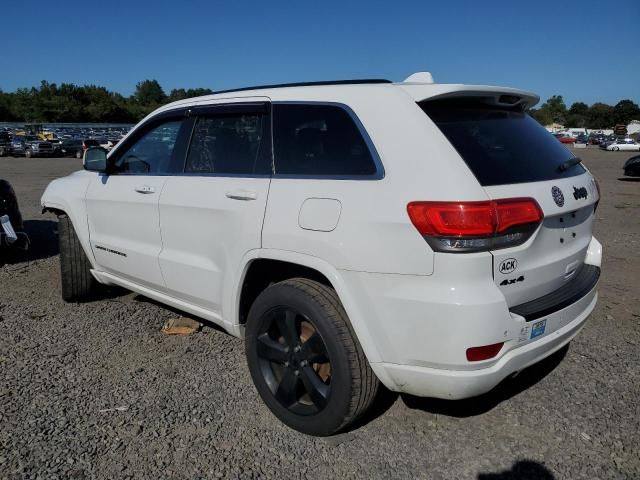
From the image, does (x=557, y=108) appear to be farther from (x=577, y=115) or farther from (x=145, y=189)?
(x=145, y=189)

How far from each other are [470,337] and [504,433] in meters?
0.93

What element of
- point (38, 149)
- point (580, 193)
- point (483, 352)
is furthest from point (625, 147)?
point (483, 352)

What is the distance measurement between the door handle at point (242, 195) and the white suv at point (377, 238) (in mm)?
20

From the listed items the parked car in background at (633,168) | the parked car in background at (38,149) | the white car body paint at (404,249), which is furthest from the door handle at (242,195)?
the parked car in background at (38,149)

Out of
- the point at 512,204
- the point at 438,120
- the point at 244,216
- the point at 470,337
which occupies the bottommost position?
the point at 470,337

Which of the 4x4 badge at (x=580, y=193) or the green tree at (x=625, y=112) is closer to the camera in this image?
the 4x4 badge at (x=580, y=193)

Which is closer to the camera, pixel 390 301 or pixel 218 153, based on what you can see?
pixel 390 301

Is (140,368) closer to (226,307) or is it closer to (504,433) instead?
(226,307)

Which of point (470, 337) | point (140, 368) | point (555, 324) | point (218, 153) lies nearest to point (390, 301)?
point (470, 337)

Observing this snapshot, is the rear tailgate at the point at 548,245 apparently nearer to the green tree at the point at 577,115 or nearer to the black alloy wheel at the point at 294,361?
the black alloy wheel at the point at 294,361

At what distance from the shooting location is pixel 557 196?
8.32 feet

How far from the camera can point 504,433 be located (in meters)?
2.79

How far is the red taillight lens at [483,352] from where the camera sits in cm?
223

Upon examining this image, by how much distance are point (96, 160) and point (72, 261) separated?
1.04 metres
